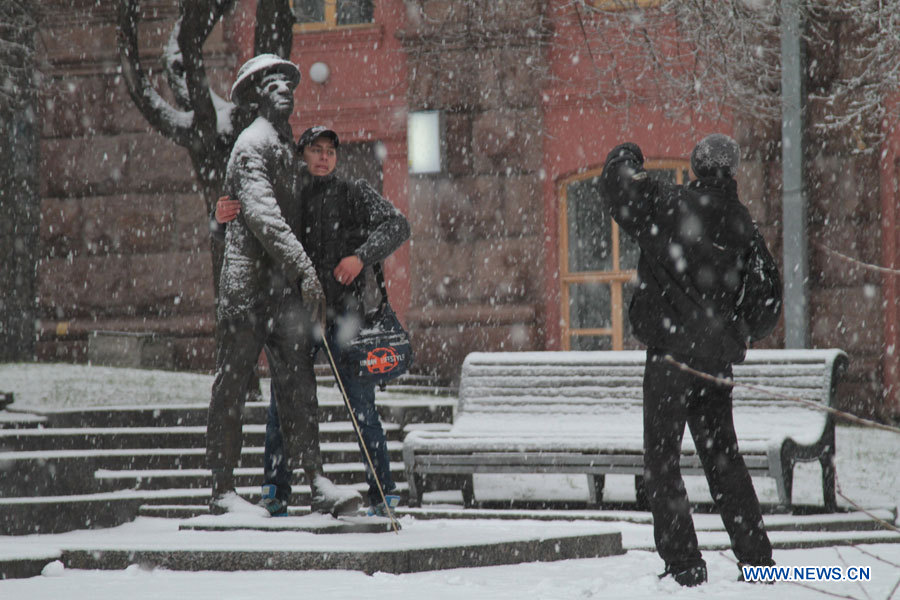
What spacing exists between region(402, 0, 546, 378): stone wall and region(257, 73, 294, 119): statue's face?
8408 mm

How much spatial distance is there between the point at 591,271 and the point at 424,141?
257 centimetres

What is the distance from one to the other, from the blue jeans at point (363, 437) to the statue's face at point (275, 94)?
3.63 ft

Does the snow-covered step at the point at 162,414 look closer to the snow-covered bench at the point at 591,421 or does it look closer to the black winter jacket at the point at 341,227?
the snow-covered bench at the point at 591,421

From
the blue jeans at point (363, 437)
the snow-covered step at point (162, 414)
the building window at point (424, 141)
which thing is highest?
the building window at point (424, 141)

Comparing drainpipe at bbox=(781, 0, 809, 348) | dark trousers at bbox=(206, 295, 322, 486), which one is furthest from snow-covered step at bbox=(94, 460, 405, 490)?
drainpipe at bbox=(781, 0, 809, 348)

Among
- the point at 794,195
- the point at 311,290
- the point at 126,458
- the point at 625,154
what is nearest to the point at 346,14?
the point at 794,195

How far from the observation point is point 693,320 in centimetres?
453

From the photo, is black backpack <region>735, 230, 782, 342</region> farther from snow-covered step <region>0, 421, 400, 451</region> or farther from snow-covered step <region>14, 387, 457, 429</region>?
snow-covered step <region>14, 387, 457, 429</region>

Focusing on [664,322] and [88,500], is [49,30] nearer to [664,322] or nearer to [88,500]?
[88,500]

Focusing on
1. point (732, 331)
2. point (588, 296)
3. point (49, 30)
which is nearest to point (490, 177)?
point (588, 296)

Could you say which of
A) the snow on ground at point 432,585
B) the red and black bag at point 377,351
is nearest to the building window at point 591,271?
the red and black bag at point 377,351

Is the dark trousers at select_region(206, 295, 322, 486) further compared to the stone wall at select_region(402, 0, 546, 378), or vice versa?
the stone wall at select_region(402, 0, 546, 378)

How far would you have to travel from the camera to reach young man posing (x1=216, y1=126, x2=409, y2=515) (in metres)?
5.83

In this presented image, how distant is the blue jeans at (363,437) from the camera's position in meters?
5.81
